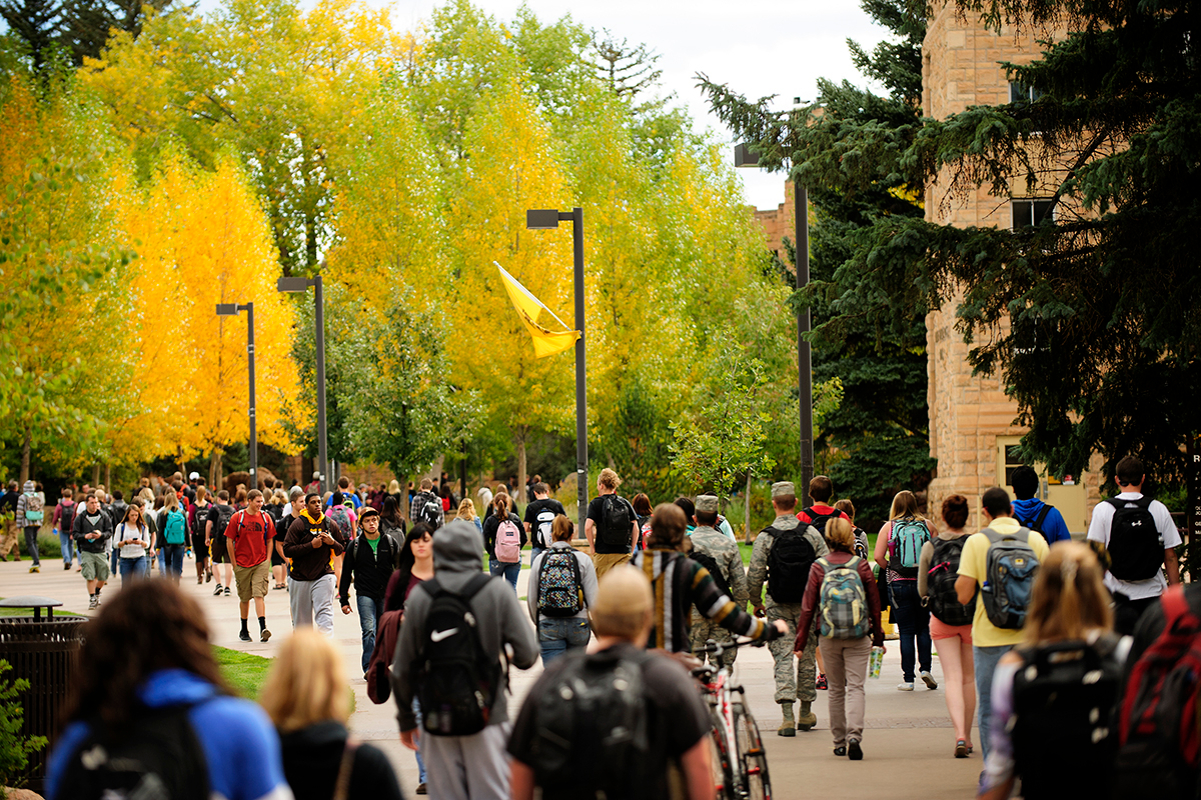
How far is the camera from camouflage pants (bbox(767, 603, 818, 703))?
33.6ft

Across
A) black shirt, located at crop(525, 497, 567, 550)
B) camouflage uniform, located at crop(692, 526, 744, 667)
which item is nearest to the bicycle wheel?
camouflage uniform, located at crop(692, 526, 744, 667)

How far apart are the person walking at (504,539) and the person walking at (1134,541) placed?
8.25m

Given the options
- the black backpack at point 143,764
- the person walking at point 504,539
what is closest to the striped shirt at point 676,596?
the black backpack at point 143,764

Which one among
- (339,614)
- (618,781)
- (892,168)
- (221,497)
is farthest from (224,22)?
(618,781)

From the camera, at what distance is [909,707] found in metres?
11.2

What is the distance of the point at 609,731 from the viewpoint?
13.7 feet

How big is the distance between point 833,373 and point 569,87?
22.8 metres

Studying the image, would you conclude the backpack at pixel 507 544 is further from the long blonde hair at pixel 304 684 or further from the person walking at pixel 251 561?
the long blonde hair at pixel 304 684

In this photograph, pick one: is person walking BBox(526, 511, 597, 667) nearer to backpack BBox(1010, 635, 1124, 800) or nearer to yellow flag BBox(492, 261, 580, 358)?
backpack BBox(1010, 635, 1124, 800)

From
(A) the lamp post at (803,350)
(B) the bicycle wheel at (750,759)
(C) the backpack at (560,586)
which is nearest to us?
(B) the bicycle wheel at (750,759)

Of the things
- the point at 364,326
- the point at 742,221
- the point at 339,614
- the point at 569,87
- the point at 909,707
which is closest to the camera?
the point at 909,707

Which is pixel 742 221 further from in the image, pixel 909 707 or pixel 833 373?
pixel 909 707

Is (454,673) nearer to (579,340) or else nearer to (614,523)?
(614,523)

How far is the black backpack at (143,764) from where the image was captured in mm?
3426
